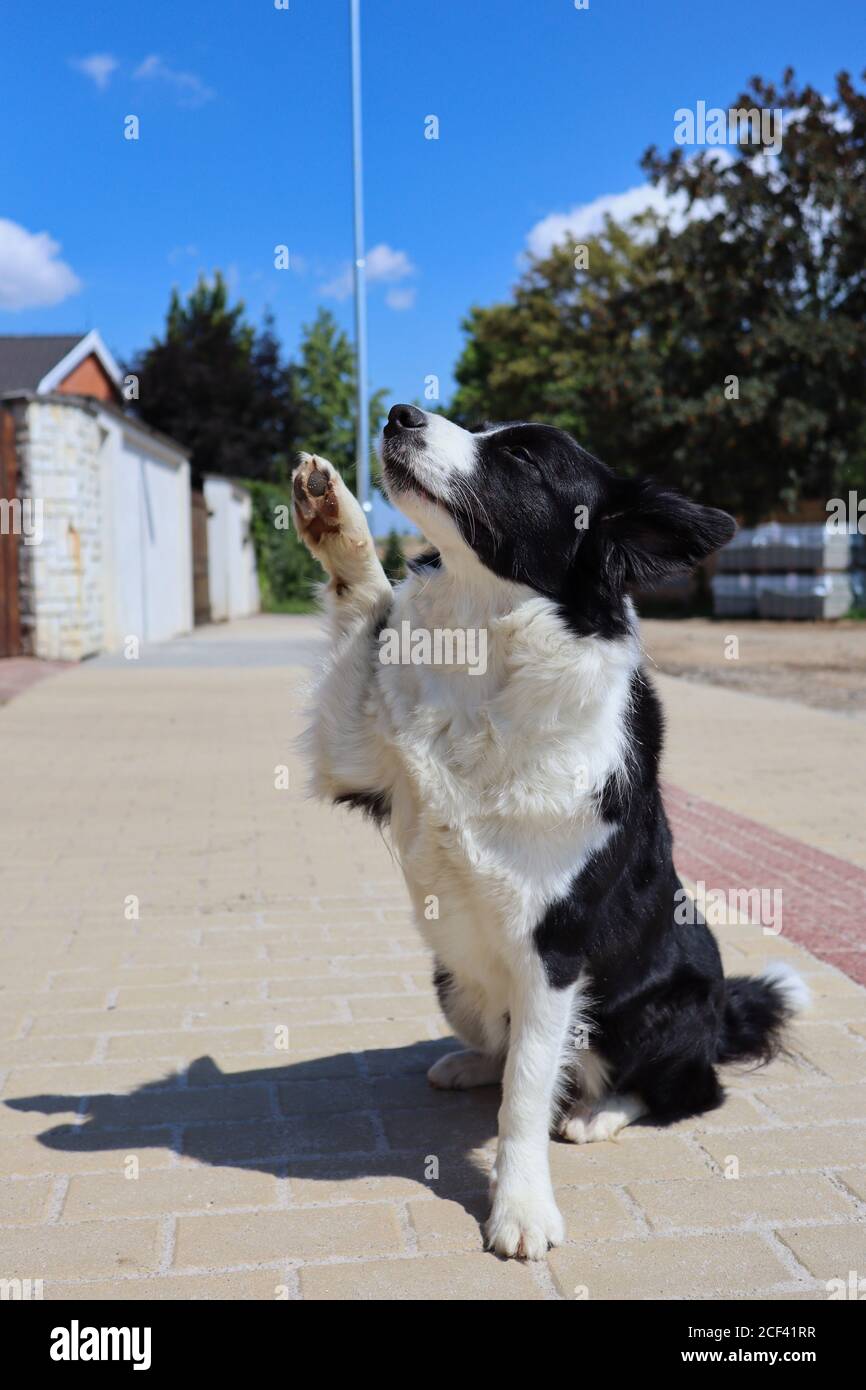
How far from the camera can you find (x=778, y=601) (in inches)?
1095

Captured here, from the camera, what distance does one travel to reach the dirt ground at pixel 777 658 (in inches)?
587

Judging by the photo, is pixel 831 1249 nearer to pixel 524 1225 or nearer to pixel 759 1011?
pixel 524 1225

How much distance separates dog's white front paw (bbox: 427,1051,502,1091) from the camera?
3768 mm

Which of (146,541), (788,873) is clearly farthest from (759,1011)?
(146,541)

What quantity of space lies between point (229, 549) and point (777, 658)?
15461mm

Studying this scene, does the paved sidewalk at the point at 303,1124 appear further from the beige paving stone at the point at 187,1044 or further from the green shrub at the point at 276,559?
the green shrub at the point at 276,559

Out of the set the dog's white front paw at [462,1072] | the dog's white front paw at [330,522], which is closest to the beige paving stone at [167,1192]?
the dog's white front paw at [462,1072]

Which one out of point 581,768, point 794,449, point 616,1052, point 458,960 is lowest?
point 616,1052

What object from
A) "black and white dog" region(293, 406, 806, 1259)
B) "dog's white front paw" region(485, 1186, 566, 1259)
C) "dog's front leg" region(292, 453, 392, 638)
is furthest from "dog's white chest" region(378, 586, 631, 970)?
"dog's white front paw" region(485, 1186, 566, 1259)

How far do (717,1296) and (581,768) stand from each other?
47.4 inches

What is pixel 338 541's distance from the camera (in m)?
3.17

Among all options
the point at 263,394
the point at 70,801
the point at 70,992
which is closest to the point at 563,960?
the point at 70,992

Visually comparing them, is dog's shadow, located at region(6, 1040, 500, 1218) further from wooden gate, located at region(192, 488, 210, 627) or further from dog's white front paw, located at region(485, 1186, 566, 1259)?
wooden gate, located at region(192, 488, 210, 627)

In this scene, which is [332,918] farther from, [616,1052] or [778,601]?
[778,601]
